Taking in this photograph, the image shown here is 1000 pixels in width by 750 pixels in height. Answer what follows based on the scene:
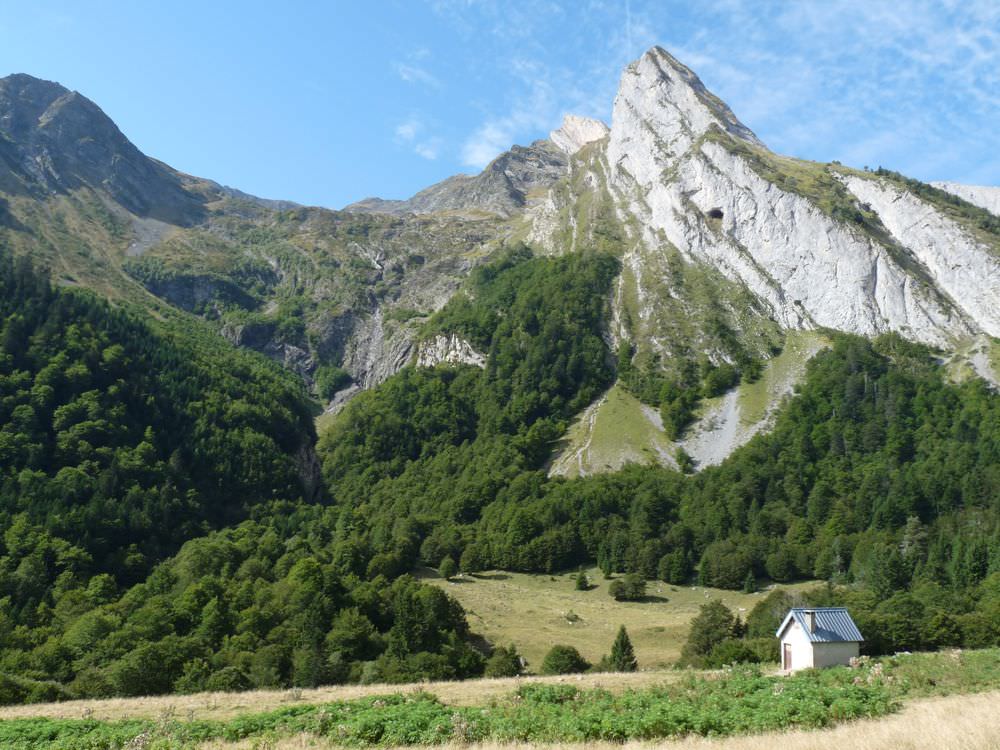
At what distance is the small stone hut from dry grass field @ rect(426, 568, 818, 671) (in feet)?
60.9

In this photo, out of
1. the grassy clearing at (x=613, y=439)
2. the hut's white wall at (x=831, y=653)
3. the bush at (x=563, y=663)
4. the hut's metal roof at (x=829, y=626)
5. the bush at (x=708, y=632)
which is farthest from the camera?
the grassy clearing at (x=613, y=439)

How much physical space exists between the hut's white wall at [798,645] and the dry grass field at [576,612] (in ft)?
60.2

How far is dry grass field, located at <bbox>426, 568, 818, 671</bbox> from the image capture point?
66500 millimetres

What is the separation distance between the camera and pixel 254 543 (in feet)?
344

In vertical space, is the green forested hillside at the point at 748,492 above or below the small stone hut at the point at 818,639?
above

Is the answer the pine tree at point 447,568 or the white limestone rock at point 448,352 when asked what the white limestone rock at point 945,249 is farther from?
the pine tree at point 447,568

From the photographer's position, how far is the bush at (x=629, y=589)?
305 ft

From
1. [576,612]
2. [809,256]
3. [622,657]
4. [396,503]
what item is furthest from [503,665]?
[809,256]

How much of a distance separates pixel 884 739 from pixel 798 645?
26.9m

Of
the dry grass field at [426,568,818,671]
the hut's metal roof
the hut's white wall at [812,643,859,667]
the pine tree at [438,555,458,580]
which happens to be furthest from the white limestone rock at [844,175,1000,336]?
the hut's white wall at [812,643,859,667]

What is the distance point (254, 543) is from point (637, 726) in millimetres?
95666

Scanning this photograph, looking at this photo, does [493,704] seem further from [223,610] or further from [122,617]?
[122,617]

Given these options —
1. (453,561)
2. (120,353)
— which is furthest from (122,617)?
(120,353)

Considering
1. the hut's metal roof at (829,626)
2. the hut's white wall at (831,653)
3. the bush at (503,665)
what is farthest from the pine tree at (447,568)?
the hut's white wall at (831,653)
